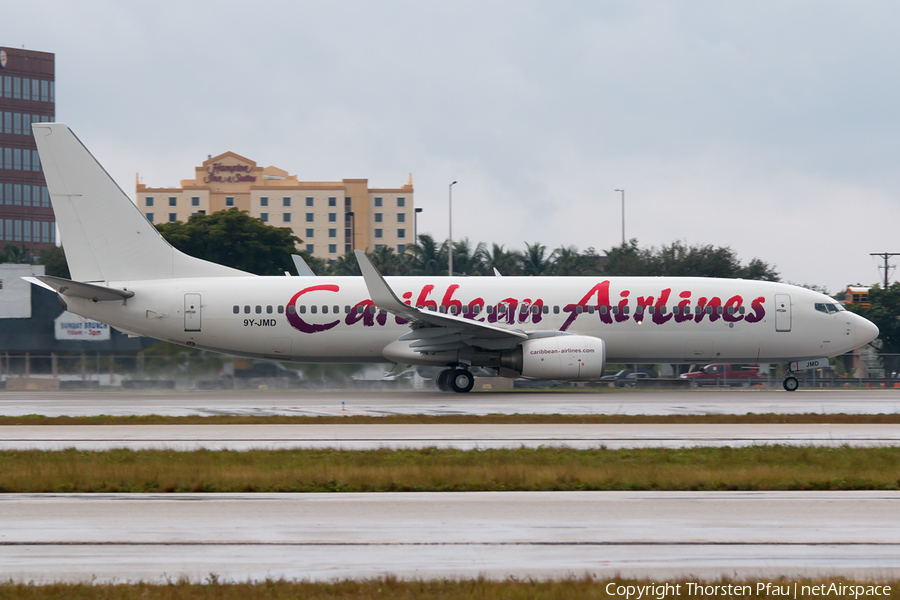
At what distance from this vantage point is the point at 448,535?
8.84 m

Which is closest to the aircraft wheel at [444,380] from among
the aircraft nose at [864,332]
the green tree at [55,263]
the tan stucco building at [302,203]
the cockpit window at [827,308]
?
the cockpit window at [827,308]

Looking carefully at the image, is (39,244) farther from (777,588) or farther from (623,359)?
(777,588)

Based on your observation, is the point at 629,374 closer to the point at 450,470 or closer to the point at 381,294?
the point at 381,294

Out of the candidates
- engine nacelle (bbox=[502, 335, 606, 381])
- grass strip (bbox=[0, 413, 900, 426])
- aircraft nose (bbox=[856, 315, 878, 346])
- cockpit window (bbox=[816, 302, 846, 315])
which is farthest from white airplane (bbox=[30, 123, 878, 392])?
grass strip (bbox=[0, 413, 900, 426])

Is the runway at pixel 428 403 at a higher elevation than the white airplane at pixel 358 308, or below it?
below

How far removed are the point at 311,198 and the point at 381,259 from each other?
60.6 metres

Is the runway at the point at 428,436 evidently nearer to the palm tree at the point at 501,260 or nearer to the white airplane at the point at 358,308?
the white airplane at the point at 358,308

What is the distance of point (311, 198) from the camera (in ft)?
505

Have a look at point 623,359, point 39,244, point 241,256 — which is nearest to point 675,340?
point 623,359

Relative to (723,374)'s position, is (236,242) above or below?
above

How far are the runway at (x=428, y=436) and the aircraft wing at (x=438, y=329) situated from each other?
853 centimetres

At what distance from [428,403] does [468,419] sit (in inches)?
196

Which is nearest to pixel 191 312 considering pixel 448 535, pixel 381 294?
pixel 381 294

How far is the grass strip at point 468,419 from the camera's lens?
20.2 m
